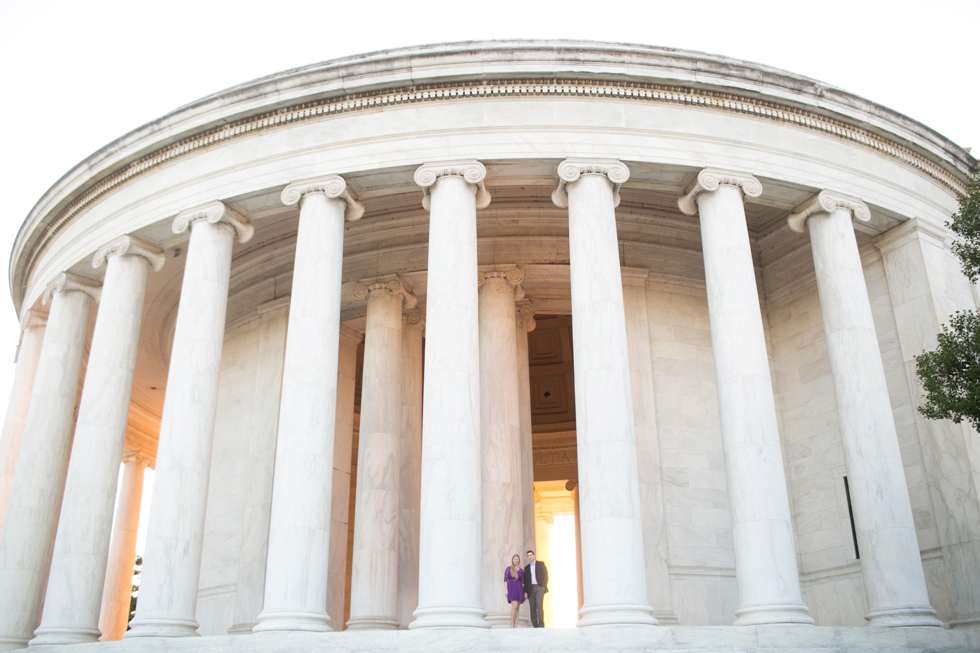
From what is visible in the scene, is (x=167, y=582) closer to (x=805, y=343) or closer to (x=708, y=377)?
(x=708, y=377)

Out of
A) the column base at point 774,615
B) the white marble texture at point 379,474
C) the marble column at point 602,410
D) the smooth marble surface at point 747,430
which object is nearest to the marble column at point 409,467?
the white marble texture at point 379,474

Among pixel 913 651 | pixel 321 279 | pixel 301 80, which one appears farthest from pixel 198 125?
pixel 913 651

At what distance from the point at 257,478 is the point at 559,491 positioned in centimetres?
4345

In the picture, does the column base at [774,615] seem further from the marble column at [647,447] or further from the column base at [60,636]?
the column base at [60,636]

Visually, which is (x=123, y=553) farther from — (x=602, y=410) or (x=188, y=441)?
(x=602, y=410)

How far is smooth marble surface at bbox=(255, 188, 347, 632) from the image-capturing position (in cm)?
3631

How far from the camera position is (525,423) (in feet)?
176

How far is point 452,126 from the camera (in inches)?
1730

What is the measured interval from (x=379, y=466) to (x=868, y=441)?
2572 cm

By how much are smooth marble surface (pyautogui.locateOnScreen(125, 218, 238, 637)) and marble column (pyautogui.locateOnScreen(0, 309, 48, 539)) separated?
61.7ft

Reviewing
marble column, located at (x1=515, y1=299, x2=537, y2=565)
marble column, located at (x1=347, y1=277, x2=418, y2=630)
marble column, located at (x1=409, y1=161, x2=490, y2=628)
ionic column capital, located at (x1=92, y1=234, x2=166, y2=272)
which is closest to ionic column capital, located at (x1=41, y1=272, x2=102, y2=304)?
ionic column capital, located at (x1=92, y1=234, x2=166, y2=272)

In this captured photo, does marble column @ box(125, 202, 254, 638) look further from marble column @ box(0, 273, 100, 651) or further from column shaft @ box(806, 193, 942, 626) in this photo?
column shaft @ box(806, 193, 942, 626)

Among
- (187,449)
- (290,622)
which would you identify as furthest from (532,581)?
(187,449)

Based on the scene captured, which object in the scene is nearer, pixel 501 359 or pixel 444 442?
pixel 444 442
